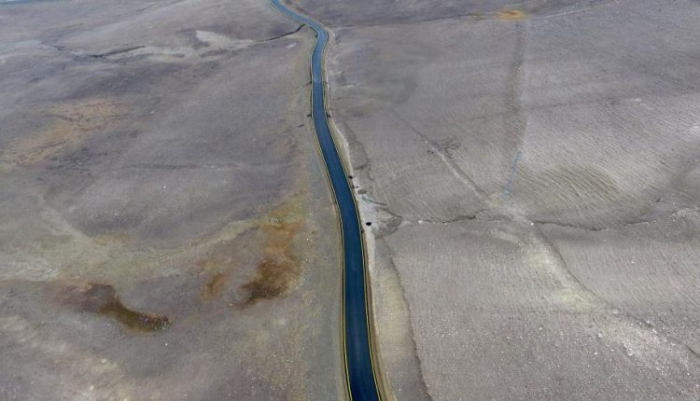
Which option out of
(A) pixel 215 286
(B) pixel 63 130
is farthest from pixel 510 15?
(B) pixel 63 130

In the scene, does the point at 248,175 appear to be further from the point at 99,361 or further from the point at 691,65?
the point at 691,65

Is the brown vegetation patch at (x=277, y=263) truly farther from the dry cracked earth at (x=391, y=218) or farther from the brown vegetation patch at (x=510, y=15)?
the brown vegetation patch at (x=510, y=15)

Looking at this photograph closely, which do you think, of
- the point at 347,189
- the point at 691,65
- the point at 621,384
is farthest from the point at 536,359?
the point at 691,65

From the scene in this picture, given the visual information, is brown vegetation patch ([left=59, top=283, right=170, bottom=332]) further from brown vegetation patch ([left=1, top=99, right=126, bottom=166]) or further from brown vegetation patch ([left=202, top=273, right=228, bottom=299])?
brown vegetation patch ([left=1, top=99, right=126, bottom=166])

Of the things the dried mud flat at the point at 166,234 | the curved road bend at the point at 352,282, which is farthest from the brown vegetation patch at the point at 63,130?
the curved road bend at the point at 352,282

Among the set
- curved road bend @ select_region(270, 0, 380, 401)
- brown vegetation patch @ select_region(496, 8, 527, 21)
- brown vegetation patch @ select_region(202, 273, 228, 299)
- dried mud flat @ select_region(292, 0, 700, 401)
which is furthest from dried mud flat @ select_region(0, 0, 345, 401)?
brown vegetation patch @ select_region(496, 8, 527, 21)

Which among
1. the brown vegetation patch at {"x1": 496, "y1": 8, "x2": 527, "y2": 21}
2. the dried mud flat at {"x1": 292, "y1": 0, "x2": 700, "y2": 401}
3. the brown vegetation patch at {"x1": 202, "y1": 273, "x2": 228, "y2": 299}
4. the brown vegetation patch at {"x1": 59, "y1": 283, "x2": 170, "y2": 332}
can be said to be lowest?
the brown vegetation patch at {"x1": 59, "y1": 283, "x2": 170, "y2": 332}

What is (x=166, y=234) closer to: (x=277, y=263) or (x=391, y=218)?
(x=277, y=263)
